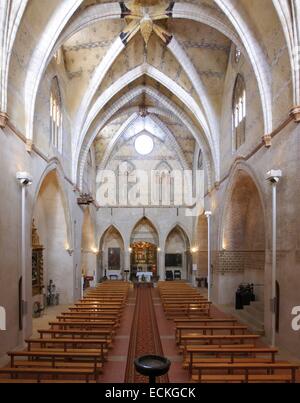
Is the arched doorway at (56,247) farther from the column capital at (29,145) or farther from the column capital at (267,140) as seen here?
the column capital at (267,140)

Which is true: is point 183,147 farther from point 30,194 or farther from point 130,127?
point 30,194

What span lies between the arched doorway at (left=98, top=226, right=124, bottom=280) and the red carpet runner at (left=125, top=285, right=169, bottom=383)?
13.8 metres

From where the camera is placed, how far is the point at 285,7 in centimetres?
955

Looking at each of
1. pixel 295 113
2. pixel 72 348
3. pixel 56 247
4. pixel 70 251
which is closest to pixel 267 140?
pixel 295 113

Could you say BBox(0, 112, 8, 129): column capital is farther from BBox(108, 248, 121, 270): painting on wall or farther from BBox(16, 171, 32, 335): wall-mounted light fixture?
BBox(108, 248, 121, 270): painting on wall

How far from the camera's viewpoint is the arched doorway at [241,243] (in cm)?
1694

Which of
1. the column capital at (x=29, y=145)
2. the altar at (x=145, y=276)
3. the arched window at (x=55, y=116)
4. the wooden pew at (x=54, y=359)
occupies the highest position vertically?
the arched window at (x=55, y=116)

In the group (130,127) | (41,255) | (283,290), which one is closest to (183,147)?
(130,127)

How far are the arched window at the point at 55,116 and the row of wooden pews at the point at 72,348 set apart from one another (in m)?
7.26

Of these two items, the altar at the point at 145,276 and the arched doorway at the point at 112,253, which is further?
the arched doorway at the point at 112,253

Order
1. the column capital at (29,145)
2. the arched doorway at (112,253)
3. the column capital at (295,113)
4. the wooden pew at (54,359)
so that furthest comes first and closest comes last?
1. the arched doorway at (112,253)
2. the column capital at (29,145)
3. the column capital at (295,113)
4. the wooden pew at (54,359)

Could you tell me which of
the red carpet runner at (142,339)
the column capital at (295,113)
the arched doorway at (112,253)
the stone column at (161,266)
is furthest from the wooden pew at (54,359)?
the arched doorway at (112,253)

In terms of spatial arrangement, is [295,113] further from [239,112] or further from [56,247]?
[56,247]

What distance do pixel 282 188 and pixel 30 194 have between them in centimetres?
823
